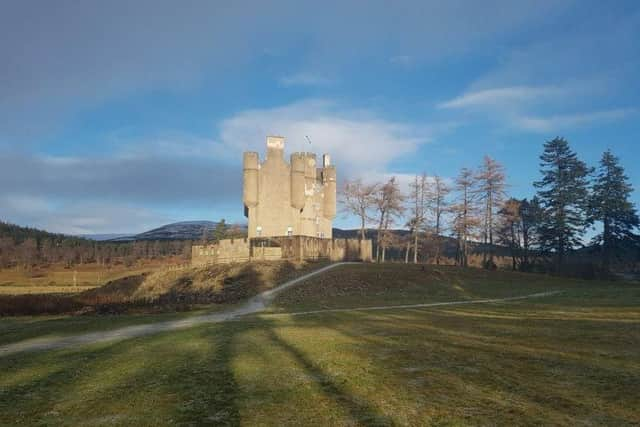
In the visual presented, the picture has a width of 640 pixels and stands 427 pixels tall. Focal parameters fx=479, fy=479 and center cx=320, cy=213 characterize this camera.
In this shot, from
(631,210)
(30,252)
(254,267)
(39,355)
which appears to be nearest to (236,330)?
(39,355)

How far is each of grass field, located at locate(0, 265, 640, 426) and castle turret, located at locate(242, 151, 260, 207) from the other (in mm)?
37765

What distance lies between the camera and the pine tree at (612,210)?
174ft

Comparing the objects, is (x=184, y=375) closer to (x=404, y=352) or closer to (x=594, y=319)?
(x=404, y=352)

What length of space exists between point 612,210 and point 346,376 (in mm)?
54541

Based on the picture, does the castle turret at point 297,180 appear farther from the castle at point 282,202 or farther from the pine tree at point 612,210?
the pine tree at point 612,210

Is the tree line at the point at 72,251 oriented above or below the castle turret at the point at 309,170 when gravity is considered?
below

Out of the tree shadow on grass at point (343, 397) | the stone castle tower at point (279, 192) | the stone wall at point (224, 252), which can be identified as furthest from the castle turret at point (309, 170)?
the tree shadow on grass at point (343, 397)

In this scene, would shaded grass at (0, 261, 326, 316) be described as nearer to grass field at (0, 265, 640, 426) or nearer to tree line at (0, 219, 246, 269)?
grass field at (0, 265, 640, 426)

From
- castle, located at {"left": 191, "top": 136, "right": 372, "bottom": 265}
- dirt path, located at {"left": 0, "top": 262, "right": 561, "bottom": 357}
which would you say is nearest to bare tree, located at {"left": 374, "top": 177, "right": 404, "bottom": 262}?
castle, located at {"left": 191, "top": 136, "right": 372, "bottom": 265}

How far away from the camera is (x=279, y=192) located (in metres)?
55.4

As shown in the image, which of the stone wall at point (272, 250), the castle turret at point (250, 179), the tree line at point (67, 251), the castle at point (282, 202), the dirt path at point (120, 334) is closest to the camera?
the dirt path at point (120, 334)

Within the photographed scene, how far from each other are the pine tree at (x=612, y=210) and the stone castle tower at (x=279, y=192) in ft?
105

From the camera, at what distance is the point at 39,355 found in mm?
12148

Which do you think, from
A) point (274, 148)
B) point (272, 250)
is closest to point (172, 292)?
point (272, 250)
